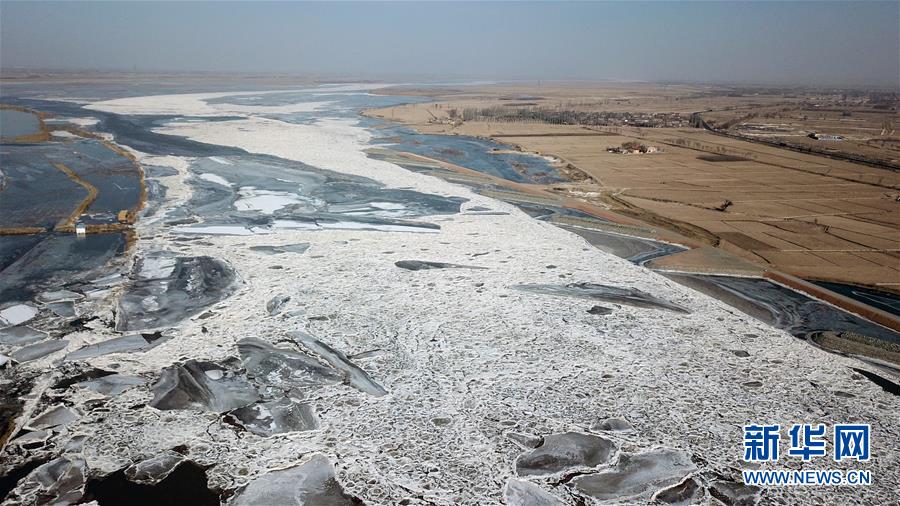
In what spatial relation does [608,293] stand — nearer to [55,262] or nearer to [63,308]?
[63,308]

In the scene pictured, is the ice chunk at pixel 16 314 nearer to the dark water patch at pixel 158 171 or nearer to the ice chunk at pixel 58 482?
the ice chunk at pixel 58 482

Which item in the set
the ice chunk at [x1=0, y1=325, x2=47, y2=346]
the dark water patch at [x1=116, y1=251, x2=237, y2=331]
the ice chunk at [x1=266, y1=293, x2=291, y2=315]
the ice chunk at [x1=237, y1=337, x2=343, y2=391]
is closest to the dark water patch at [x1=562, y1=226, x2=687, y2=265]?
the ice chunk at [x1=266, y1=293, x2=291, y2=315]

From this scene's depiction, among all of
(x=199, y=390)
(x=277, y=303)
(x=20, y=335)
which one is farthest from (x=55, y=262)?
(x=199, y=390)

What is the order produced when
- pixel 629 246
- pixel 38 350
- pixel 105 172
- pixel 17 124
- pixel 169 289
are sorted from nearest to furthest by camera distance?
1. pixel 38 350
2. pixel 169 289
3. pixel 629 246
4. pixel 105 172
5. pixel 17 124

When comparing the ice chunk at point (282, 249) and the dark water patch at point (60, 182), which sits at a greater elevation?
the dark water patch at point (60, 182)

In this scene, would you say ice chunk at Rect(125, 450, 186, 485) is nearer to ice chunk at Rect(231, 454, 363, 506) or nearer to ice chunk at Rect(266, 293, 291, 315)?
ice chunk at Rect(231, 454, 363, 506)

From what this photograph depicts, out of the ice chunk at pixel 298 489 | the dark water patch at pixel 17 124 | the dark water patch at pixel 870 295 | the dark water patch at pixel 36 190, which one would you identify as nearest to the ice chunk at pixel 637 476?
the ice chunk at pixel 298 489

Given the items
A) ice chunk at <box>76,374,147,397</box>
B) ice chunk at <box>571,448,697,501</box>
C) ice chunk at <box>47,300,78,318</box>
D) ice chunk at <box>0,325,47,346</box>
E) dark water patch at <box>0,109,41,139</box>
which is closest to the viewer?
ice chunk at <box>571,448,697,501</box>
